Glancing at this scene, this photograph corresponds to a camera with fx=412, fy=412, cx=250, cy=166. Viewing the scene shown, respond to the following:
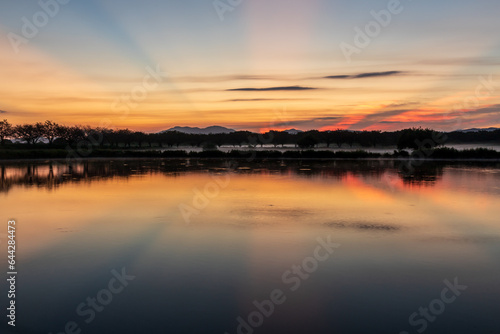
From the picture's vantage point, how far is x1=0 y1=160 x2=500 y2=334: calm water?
605cm

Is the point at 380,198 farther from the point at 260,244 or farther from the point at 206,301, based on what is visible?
the point at 206,301

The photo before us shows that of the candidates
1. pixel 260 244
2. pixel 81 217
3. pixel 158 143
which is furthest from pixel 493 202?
pixel 158 143

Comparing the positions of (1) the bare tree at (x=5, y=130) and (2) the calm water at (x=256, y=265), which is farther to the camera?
(1) the bare tree at (x=5, y=130)

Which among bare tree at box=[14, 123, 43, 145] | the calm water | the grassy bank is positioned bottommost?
the calm water

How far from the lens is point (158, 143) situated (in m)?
134

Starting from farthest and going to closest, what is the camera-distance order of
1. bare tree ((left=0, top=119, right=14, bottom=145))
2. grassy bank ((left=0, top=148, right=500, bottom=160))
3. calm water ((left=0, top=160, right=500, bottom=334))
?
bare tree ((left=0, top=119, right=14, bottom=145)) < grassy bank ((left=0, top=148, right=500, bottom=160)) < calm water ((left=0, top=160, right=500, bottom=334))

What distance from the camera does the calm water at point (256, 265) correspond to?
6.05 m

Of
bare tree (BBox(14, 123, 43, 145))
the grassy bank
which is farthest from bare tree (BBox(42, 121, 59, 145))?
the grassy bank

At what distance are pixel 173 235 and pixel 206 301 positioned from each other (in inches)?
178

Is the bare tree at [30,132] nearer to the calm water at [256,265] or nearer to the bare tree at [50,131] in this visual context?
the bare tree at [50,131]

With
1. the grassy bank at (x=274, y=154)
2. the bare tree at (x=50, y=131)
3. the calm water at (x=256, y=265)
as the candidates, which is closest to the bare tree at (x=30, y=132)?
the bare tree at (x=50, y=131)

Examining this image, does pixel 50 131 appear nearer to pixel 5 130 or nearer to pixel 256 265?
pixel 5 130

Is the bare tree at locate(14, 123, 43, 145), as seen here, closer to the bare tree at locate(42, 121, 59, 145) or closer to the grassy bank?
the bare tree at locate(42, 121, 59, 145)

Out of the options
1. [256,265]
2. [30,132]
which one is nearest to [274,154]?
[256,265]
